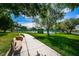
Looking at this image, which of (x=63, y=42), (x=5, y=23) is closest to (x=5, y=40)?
(x=5, y=23)

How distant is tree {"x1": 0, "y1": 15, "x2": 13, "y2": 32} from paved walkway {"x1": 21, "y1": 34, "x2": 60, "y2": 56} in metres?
0.20

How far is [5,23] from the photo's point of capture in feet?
7.01

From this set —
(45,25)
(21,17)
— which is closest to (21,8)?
(21,17)

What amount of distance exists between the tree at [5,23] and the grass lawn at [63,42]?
0.25 metres

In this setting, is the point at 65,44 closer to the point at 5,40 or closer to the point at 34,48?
the point at 34,48

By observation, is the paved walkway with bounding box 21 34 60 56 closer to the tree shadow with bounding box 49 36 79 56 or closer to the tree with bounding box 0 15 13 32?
the tree shadow with bounding box 49 36 79 56

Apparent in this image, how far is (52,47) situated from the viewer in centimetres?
212

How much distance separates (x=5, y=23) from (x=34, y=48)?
376 mm

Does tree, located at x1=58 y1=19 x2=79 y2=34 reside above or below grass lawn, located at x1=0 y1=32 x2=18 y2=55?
above

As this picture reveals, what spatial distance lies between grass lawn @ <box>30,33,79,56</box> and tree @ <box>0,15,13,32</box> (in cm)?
25

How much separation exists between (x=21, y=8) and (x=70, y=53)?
65 cm

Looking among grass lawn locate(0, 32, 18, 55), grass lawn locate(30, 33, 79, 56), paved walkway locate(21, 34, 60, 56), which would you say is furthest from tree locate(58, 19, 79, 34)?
grass lawn locate(0, 32, 18, 55)

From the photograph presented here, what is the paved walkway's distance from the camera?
2.08 metres

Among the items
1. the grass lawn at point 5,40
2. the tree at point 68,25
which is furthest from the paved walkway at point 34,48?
the tree at point 68,25
